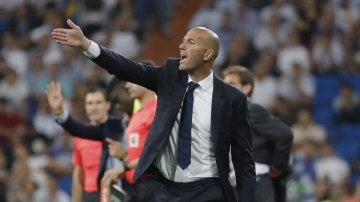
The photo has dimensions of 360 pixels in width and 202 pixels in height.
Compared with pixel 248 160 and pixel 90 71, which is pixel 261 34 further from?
pixel 248 160

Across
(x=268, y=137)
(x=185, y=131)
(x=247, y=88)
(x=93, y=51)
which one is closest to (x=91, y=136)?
(x=247, y=88)

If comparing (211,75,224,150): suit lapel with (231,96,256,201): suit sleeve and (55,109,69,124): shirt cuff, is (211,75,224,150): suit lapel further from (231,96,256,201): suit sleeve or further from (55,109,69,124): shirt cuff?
(55,109,69,124): shirt cuff

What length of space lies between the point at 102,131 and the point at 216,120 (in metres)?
2.01

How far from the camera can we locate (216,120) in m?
6.35

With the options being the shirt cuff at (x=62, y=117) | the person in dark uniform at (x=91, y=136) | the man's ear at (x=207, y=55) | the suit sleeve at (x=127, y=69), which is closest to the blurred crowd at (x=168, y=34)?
the person in dark uniform at (x=91, y=136)

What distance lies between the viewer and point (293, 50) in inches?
577

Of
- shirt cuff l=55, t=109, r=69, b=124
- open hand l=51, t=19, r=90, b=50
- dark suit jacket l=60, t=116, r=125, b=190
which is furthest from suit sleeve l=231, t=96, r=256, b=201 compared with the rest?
shirt cuff l=55, t=109, r=69, b=124

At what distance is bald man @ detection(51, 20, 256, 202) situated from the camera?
20.8ft

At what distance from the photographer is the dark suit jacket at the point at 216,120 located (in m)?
6.31

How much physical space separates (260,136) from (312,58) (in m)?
7.16

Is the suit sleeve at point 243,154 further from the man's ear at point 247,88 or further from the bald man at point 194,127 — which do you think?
the man's ear at point 247,88

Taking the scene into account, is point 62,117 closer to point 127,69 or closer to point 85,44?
point 127,69

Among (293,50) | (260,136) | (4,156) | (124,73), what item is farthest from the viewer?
(293,50)

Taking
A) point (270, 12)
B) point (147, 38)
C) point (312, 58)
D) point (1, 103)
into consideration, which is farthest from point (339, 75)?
point (1, 103)
